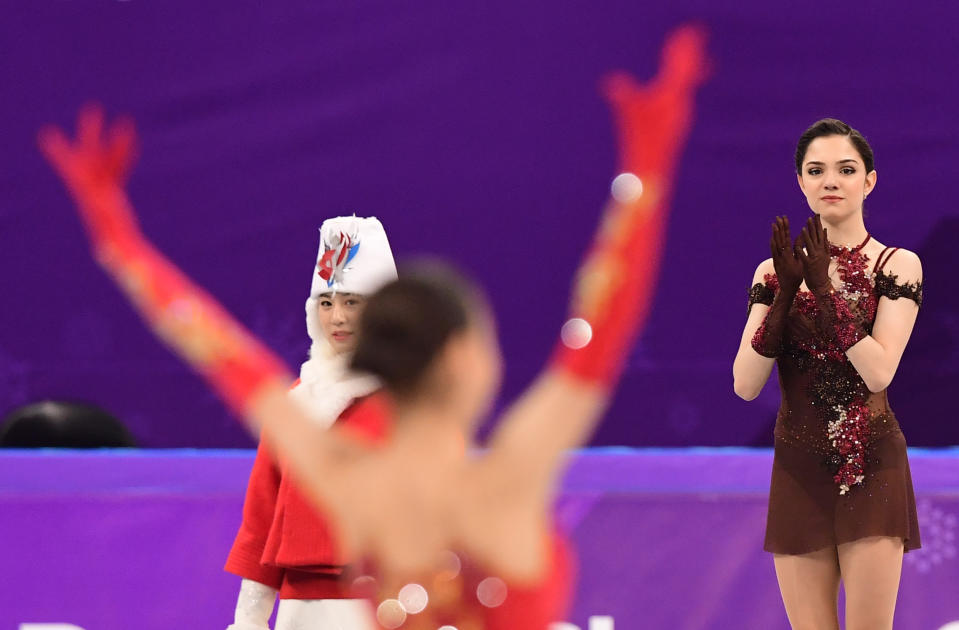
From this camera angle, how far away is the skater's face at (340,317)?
312cm

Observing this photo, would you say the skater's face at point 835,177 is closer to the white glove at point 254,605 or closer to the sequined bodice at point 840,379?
the sequined bodice at point 840,379

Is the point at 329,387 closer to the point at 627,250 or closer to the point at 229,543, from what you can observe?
the point at 229,543

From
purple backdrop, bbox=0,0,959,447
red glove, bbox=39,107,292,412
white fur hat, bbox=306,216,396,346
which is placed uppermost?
purple backdrop, bbox=0,0,959,447

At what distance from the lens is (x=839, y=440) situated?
3.10 metres

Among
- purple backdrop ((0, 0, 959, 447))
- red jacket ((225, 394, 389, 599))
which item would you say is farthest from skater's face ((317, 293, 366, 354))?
purple backdrop ((0, 0, 959, 447))

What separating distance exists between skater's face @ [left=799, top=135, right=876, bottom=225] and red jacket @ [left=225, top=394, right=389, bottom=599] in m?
1.14

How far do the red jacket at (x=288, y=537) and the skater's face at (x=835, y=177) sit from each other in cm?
114

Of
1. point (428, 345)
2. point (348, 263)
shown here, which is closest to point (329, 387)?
point (348, 263)

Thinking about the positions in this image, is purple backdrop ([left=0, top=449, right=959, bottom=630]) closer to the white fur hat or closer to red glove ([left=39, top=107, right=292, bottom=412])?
the white fur hat

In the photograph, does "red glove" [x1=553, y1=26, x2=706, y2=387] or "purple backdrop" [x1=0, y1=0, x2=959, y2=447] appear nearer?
"red glove" [x1=553, y1=26, x2=706, y2=387]

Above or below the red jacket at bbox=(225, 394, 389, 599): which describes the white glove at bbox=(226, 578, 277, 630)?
below

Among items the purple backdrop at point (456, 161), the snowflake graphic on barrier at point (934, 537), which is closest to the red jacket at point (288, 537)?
the snowflake graphic on barrier at point (934, 537)

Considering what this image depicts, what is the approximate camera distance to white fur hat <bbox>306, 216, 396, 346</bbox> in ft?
10.3

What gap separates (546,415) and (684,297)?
172 inches
